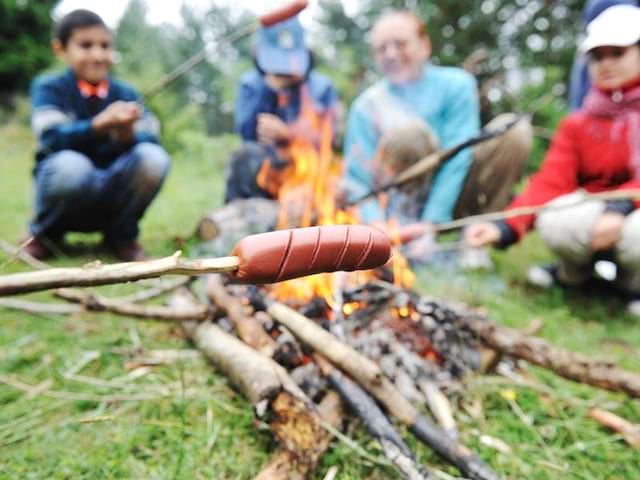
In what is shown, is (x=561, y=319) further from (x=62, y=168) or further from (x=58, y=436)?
(x=62, y=168)

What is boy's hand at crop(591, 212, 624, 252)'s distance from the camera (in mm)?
2529


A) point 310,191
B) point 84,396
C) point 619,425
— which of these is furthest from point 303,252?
point 310,191

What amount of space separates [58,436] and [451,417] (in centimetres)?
127

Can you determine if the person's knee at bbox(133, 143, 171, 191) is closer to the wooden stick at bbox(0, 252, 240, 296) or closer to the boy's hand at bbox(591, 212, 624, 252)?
the wooden stick at bbox(0, 252, 240, 296)

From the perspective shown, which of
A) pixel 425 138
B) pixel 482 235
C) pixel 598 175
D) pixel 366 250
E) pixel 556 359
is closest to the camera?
pixel 366 250

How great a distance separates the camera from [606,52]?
8.16 ft

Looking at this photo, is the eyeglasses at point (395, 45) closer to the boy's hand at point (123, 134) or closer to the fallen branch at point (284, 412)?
the boy's hand at point (123, 134)

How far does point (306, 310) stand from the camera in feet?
5.98

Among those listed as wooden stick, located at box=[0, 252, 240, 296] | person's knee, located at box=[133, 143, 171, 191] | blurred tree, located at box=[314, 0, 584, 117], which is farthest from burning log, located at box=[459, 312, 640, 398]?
blurred tree, located at box=[314, 0, 584, 117]

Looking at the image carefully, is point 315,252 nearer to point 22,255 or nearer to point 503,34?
point 22,255

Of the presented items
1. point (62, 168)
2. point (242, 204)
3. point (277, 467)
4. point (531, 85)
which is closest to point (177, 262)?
point (277, 467)

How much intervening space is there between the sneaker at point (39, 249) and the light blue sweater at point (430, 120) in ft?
7.46

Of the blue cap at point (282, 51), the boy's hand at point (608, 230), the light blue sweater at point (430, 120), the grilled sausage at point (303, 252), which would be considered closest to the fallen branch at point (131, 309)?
the grilled sausage at point (303, 252)

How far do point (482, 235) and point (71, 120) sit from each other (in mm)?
2824
